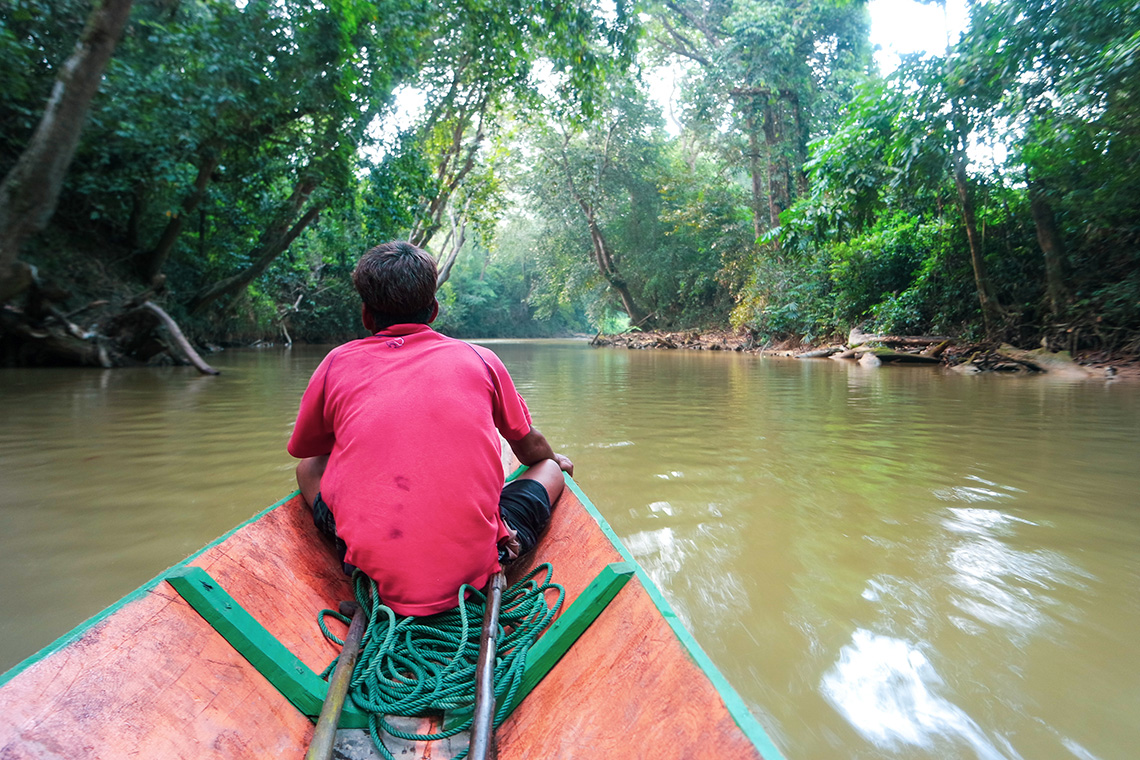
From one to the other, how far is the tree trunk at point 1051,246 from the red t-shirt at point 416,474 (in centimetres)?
1086

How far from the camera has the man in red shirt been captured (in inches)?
60.9

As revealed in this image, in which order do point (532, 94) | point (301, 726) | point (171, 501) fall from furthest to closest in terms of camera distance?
point (532, 94), point (171, 501), point (301, 726)

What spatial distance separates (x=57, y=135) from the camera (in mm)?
5820

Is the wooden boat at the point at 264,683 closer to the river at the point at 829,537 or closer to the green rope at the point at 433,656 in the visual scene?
the green rope at the point at 433,656

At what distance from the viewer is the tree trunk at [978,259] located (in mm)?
9484

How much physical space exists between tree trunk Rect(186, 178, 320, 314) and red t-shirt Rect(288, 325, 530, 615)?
36.8 ft

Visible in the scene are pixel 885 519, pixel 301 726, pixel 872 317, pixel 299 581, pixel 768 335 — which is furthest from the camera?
pixel 768 335

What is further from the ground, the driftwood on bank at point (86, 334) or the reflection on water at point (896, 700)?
the driftwood on bank at point (86, 334)

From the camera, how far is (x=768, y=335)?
54.2ft

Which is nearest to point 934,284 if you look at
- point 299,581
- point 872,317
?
point 872,317

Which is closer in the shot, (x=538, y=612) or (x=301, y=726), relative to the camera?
(x=301, y=726)

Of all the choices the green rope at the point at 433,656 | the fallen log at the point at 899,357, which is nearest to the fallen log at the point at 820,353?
the fallen log at the point at 899,357

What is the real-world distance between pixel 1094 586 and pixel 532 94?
47.8ft

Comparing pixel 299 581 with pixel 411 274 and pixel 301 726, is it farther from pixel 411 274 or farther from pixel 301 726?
pixel 411 274
